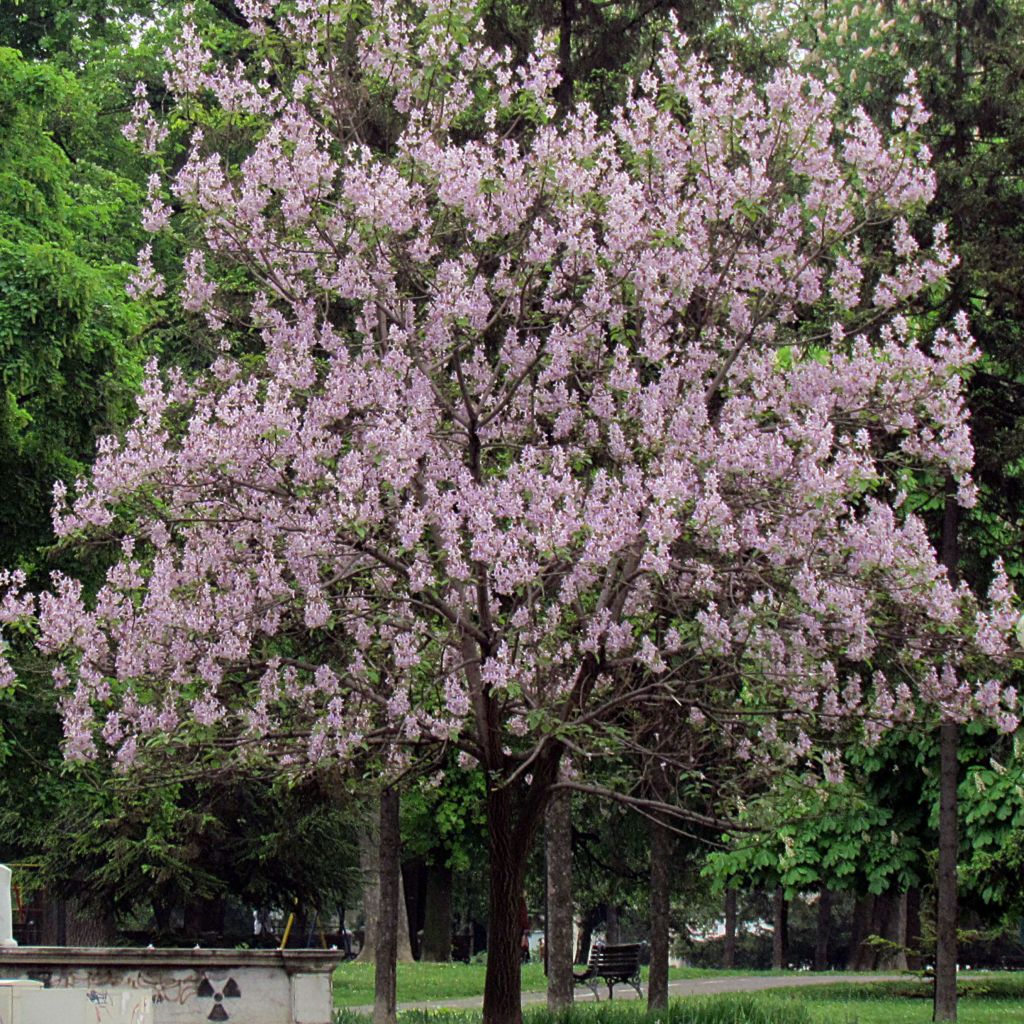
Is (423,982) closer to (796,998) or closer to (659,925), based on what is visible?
(659,925)

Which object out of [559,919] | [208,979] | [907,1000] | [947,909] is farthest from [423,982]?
[208,979]

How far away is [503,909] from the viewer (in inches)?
504

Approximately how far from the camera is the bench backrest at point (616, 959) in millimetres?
23734

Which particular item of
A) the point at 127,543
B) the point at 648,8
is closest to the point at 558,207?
the point at 127,543

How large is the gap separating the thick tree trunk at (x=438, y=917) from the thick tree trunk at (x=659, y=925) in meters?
16.9

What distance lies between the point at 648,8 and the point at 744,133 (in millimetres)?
6417

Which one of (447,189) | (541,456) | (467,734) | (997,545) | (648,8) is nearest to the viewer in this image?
(447,189)

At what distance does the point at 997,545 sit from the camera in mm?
22375

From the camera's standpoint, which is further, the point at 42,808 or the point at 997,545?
the point at 997,545

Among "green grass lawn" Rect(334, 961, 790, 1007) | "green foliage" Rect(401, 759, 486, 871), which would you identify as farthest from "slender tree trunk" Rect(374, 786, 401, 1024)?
"green foliage" Rect(401, 759, 486, 871)

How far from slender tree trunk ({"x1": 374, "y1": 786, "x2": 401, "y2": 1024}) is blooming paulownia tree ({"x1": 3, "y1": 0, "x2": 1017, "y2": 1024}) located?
16.6 ft

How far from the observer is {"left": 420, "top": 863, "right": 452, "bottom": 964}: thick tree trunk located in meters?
36.5

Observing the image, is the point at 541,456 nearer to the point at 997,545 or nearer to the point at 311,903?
the point at 997,545

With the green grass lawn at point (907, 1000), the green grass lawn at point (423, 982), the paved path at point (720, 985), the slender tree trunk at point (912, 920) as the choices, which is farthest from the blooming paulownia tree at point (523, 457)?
the slender tree trunk at point (912, 920)
